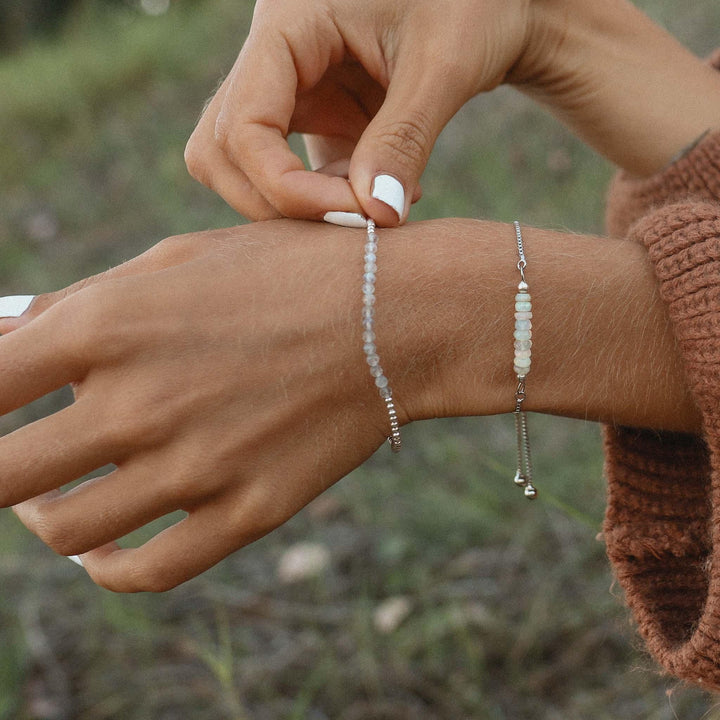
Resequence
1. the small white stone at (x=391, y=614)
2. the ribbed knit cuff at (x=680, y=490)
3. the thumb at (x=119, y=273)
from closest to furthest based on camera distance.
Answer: the ribbed knit cuff at (x=680, y=490)
the thumb at (x=119, y=273)
the small white stone at (x=391, y=614)

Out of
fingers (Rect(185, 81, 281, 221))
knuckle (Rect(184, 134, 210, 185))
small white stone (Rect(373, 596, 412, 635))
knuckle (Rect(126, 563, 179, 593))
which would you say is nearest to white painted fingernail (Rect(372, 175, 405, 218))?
fingers (Rect(185, 81, 281, 221))

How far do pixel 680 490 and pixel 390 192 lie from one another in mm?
594

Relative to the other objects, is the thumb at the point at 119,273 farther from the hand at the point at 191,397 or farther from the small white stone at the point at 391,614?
the small white stone at the point at 391,614

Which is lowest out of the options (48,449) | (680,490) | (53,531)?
(680,490)

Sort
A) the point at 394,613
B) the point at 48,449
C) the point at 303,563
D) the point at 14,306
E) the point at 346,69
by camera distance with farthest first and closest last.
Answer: the point at 303,563 → the point at 394,613 → the point at 346,69 → the point at 14,306 → the point at 48,449

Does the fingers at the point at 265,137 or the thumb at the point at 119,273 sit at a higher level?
the fingers at the point at 265,137

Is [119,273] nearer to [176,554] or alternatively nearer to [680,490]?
[176,554]

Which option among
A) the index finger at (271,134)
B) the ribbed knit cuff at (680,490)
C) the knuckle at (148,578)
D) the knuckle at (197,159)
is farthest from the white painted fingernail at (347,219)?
the knuckle at (148,578)

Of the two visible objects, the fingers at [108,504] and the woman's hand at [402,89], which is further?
the woman's hand at [402,89]

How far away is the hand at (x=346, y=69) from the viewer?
3.70ft

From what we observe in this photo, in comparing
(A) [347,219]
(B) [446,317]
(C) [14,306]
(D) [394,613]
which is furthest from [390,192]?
(D) [394,613]

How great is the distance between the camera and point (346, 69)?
1.41 m

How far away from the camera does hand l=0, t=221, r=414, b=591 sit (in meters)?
0.97

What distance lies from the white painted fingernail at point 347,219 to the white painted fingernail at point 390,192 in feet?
0.12
